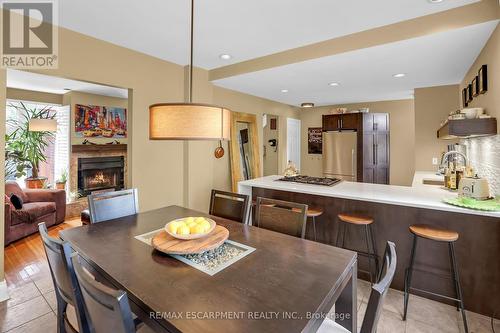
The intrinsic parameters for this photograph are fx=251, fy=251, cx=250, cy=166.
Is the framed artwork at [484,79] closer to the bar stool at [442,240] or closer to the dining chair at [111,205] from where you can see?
the bar stool at [442,240]

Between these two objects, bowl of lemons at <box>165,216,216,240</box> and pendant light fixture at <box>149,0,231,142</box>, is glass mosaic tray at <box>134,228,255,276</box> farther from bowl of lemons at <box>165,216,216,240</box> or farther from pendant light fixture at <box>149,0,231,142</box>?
pendant light fixture at <box>149,0,231,142</box>

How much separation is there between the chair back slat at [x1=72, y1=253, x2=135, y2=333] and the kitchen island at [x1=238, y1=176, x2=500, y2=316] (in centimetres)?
210

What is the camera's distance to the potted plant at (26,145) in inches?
190

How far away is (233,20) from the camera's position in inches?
95.8

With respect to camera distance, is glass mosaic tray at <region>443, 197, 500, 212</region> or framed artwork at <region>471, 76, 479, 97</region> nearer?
glass mosaic tray at <region>443, 197, 500, 212</region>

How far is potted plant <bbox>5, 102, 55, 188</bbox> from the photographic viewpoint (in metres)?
4.82

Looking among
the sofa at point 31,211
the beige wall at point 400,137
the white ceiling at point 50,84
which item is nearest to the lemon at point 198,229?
the sofa at point 31,211

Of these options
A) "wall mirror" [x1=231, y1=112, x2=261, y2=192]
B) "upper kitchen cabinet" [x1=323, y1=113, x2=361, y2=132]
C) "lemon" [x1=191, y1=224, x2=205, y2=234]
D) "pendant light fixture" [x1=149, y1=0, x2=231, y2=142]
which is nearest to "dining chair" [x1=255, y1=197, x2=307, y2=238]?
"lemon" [x1=191, y1=224, x2=205, y2=234]

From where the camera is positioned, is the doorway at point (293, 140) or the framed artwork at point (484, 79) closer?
the framed artwork at point (484, 79)

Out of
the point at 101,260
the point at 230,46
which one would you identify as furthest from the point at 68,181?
the point at 101,260

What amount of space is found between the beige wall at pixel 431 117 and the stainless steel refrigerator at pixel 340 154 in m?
1.07

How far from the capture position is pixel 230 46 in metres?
3.04

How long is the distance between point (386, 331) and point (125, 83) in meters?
3.67

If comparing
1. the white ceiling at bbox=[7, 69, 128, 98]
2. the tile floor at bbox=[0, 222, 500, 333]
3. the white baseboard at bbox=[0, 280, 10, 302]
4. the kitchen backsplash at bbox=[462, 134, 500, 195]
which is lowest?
the tile floor at bbox=[0, 222, 500, 333]
